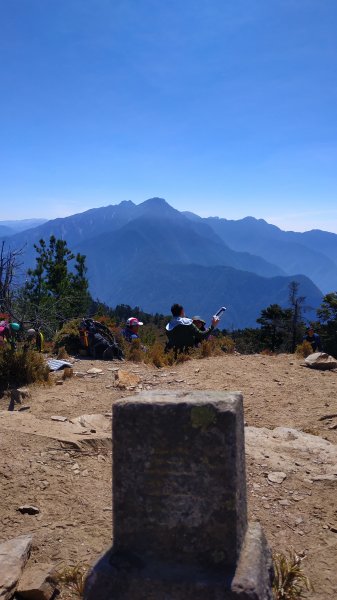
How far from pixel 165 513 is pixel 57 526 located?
5.14 feet

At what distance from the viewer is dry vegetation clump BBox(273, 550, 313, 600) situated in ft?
8.98

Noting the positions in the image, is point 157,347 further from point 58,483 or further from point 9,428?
point 58,483

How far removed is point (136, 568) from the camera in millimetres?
2258

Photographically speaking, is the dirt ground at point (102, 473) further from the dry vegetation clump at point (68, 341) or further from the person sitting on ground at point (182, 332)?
the dry vegetation clump at point (68, 341)

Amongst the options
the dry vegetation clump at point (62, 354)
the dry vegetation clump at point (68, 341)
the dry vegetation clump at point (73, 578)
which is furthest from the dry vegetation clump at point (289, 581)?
the dry vegetation clump at point (68, 341)

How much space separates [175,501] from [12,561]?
1344 mm

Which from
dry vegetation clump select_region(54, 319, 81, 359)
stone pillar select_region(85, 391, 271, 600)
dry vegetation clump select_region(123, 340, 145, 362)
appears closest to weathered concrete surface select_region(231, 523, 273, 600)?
stone pillar select_region(85, 391, 271, 600)

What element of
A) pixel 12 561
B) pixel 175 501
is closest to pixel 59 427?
pixel 12 561

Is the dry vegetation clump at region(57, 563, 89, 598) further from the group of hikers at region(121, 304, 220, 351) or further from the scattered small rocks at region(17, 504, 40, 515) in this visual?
the group of hikers at region(121, 304, 220, 351)

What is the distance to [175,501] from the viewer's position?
2.29 m

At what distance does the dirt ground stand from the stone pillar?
835 mm

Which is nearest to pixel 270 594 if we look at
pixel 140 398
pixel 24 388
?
pixel 140 398

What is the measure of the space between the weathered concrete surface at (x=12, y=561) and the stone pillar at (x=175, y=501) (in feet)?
2.39

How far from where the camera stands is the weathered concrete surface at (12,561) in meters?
2.68
